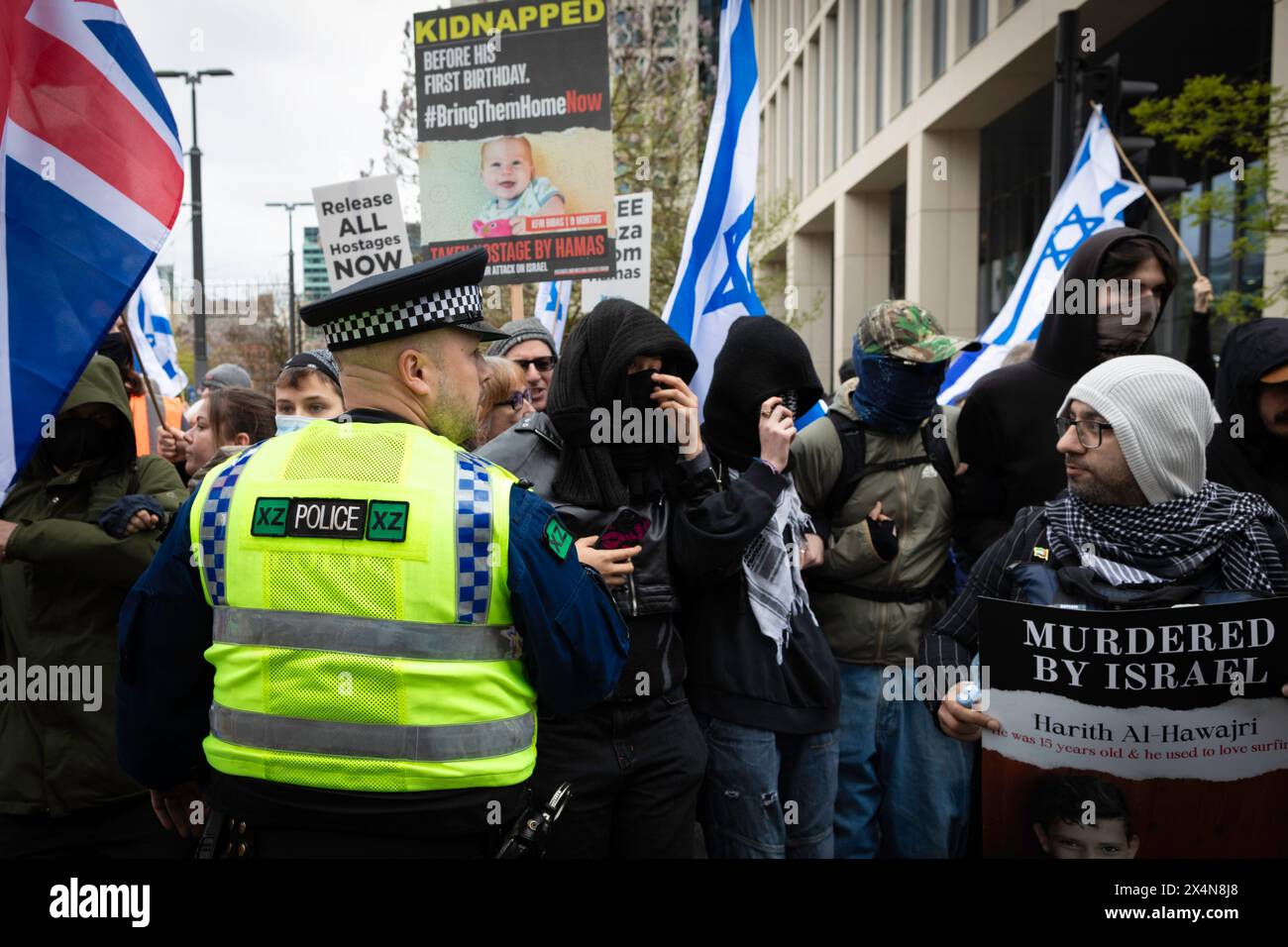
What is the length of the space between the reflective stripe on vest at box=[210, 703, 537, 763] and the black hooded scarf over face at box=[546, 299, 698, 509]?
102 centimetres

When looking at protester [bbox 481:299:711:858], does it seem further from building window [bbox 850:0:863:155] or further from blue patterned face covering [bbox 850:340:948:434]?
building window [bbox 850:0:863:155]

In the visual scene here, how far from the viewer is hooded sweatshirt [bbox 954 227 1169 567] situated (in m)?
3.39

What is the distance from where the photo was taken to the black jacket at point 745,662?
9.92 feet

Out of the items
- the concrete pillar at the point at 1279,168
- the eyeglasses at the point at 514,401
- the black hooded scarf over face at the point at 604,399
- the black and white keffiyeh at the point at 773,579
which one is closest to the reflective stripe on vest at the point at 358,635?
the black hooded scarf over face at the point at 604,399

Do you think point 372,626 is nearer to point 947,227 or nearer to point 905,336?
point 905,336

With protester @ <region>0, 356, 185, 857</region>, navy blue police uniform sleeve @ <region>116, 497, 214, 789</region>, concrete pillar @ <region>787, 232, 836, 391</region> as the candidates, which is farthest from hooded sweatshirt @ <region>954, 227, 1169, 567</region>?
concrete pillar @ <region>787, 232, 836, 391</region>

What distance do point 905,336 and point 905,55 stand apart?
2113 centimetres

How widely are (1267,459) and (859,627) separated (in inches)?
55.4

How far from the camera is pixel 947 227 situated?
798 inches

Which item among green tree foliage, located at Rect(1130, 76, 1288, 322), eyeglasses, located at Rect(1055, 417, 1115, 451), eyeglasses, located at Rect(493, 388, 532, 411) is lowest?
eyeglasses, located at Rect(1055, 417, 1115, 451)

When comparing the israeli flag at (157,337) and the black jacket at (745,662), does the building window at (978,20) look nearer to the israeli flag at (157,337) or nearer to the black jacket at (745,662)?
the israeli flag at (157,337)

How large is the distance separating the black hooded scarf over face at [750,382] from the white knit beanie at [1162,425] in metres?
1.17

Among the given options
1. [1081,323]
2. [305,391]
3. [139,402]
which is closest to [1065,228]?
[1081,323]
